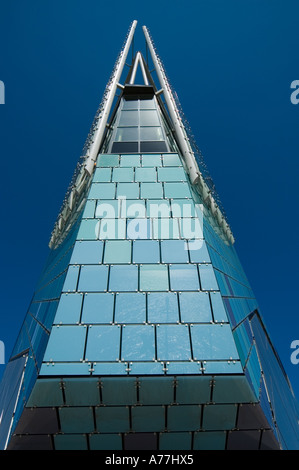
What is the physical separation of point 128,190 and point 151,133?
8022mm

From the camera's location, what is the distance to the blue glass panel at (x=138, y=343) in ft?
28.7

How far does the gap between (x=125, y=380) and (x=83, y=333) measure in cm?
193

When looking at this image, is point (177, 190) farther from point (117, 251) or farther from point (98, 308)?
point (98, 308)

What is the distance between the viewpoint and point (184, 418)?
8570 millimetres

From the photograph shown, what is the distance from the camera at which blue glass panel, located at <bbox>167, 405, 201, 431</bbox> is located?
8.50 meters

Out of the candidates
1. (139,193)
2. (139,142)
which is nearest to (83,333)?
(139,193)

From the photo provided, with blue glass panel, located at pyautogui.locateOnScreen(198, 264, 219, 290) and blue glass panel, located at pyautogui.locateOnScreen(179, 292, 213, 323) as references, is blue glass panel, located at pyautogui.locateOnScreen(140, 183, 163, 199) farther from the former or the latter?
blue glass panel, located at pyautogui.locateOnScreen(179, 292, 213, 323)

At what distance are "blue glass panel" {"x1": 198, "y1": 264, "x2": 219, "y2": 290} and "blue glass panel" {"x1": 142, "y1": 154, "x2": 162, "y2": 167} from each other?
7699mm

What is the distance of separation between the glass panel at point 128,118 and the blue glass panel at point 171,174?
8.29 m

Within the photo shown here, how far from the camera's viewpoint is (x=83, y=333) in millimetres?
9211

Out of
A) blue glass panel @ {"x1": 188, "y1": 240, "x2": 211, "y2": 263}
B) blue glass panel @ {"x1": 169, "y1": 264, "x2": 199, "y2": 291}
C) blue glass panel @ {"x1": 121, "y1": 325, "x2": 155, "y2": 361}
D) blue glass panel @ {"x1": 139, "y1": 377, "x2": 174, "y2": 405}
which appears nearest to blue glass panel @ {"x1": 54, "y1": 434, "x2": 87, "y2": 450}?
blue glass panel @ {"x1": 139, "y1": 377, "x2": 174, "y2": 405}

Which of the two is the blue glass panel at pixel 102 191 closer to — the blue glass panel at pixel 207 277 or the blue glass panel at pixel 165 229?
the blue glass panel at pixel 165 229

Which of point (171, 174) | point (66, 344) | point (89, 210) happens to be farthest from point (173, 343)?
point (171, 174)
